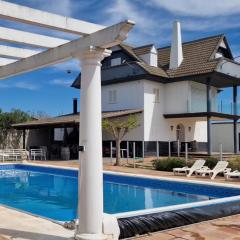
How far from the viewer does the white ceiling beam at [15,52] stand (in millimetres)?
7176

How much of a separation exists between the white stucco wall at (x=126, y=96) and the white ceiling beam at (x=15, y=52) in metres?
20.1

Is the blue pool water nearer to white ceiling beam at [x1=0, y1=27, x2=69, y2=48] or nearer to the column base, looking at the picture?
the column base

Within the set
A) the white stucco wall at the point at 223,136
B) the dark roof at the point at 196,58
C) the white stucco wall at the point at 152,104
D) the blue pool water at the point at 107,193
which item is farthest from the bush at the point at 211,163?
the white stucco wall at the point at 223,136

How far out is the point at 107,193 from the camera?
1393 cm

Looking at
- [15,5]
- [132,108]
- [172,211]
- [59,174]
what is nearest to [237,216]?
[172,211]

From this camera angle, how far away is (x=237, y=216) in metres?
8.16

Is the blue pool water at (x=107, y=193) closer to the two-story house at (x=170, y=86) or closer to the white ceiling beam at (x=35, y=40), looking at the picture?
the white ceiling beam at (x=35, y=40)

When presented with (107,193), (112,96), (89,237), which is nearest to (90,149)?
(89,237)

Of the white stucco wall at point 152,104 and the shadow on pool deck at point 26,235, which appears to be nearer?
the shadow on pool deck at point 26,235

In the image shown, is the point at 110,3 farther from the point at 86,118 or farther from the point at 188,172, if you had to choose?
the point at 188,172

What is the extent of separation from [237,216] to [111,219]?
3.34m

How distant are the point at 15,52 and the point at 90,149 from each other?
2.61 meters

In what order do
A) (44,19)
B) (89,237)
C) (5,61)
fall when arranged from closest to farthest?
(44,19) < (89,237) < (5,61)

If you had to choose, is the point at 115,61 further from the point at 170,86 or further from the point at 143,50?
the point at 170,86
